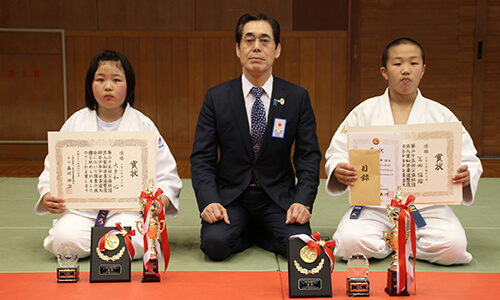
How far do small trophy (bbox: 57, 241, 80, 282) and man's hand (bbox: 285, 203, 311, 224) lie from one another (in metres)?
1.14

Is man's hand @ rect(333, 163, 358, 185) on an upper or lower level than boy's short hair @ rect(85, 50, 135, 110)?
lower

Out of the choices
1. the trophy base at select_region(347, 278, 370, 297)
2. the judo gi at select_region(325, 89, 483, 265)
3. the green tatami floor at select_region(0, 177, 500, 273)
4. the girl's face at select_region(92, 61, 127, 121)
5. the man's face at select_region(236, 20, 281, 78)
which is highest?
the man's face at select_region(236, 20, 281, 78)

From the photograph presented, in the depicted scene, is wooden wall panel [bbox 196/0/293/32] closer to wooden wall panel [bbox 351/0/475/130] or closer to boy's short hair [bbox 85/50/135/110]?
wooden wall panel [bbox 351/0/475/130]

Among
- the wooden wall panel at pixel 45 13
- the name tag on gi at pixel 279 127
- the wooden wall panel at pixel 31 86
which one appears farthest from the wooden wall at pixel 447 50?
the name tag on gi at pixel 279 127

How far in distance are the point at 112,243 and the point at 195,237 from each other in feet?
3.56

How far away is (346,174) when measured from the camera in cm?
271

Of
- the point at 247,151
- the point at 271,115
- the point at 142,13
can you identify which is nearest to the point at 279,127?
the point at 271,115

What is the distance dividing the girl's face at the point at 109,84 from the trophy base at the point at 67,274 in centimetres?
98

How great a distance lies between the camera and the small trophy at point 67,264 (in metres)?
2.36

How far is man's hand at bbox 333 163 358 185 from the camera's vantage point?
8.80 ft

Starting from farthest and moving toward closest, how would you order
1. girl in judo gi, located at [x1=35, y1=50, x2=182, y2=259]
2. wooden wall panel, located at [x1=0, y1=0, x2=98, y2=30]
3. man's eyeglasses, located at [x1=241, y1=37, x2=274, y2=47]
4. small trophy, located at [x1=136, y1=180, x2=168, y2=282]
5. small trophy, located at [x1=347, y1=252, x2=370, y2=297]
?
wooden wall panel, located at [x1=0, y1=0, x2=98, y2=30] < man's eyeglasses, located at [x1=241, y1=37, x2=274, y2=47] < girl in judo gi, located at [x1=35, y1=50, x2=182, y2=259] < small trophy, located at [x1=136, y1=180, x2=168, y2=282] < small trophy, located at [x1=347, y1=252, x2=370, y2=297]

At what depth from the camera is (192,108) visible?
7.39 metres

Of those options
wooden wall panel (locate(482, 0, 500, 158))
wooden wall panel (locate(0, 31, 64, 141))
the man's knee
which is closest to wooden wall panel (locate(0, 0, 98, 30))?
wooden wall panel (locate(0, 31, 64, 141))

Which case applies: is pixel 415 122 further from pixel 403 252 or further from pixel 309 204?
pixel 403 252
